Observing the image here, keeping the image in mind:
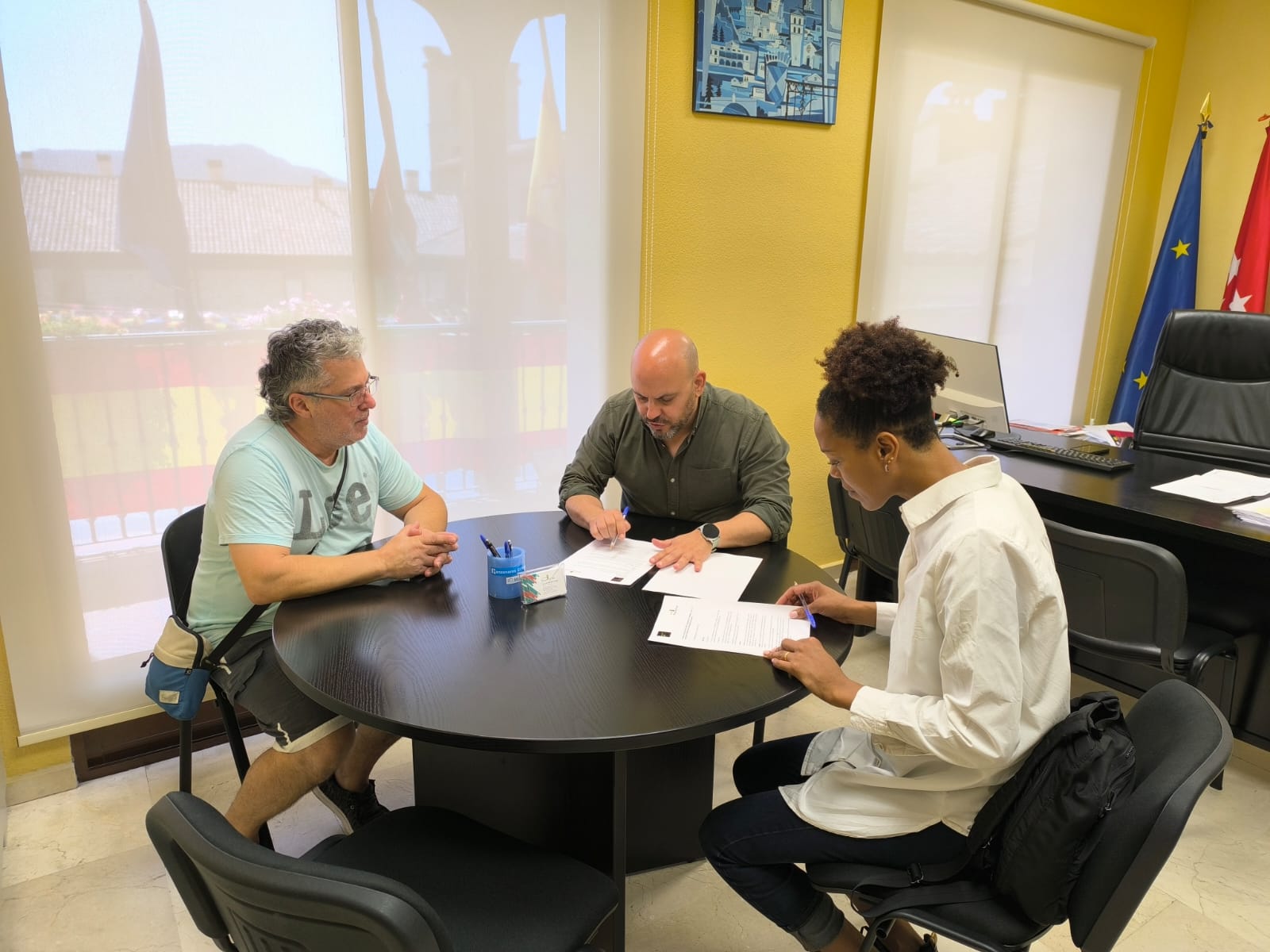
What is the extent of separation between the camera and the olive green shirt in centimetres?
223

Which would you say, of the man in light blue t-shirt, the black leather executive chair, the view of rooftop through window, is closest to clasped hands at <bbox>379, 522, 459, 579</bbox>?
the man in light blue t-shirt

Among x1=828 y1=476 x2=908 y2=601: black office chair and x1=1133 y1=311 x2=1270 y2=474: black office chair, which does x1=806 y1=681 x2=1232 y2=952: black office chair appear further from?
x1=1133 y1=311 x2=1270 y2=474: black office chair

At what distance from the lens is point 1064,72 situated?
3879 mm

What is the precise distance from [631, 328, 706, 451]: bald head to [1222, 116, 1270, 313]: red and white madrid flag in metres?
3.30

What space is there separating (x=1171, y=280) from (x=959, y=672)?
4132 mm

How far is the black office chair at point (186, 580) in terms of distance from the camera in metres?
1.91

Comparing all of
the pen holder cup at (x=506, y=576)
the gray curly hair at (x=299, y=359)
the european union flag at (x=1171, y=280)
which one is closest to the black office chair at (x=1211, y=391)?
the european union flag at (x=1171, y=280)

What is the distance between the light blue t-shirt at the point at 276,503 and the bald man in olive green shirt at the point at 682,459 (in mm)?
518

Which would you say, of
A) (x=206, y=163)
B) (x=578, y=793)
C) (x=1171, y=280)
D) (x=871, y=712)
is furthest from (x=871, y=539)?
(x=1171, y=280)

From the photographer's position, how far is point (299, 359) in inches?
69.2

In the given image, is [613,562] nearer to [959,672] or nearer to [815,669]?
[815,669]

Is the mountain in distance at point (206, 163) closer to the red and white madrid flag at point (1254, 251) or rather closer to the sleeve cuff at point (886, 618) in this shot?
the sleeve cuff at point (886, 618)

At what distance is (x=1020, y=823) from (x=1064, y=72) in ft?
13.1

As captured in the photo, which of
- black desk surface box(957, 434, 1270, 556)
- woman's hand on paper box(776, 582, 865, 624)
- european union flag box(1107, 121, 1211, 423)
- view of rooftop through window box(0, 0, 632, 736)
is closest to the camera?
woman's hand on paper box(776, 582, 865, 624)
